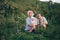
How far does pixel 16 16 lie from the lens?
11.8 metres

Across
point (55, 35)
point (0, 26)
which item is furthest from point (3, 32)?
point (55, 35)

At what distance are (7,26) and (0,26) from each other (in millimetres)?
382

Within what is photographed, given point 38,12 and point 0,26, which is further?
point 38,12

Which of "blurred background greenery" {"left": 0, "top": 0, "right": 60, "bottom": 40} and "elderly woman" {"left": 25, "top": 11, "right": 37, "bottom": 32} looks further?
"elderly woman" {"left": 25, "top": 11, "right": 37, "bottom": 32}

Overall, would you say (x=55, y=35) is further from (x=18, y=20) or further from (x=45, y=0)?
(x=45, y=0)

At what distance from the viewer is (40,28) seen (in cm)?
1123

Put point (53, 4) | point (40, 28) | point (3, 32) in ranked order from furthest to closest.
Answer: point (53, 4) → point (40, 28) → point (3, 32)

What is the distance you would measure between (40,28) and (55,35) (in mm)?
994

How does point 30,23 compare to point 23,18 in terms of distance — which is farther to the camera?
point 23,18

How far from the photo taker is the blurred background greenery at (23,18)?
10.4 meters

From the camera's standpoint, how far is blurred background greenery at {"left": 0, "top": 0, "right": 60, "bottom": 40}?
10413 millimetres

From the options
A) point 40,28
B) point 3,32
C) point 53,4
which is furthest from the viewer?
point 53,4

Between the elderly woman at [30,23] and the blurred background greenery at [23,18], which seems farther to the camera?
the elderly woman at [30,23]

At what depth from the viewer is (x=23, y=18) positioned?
467 inches
